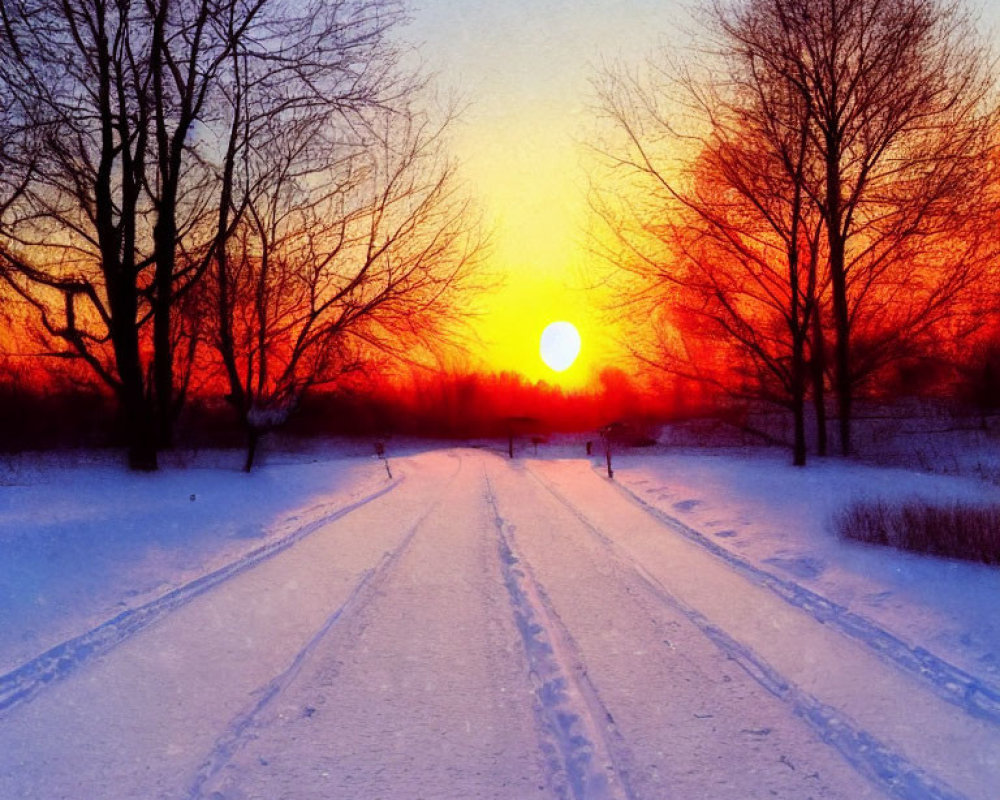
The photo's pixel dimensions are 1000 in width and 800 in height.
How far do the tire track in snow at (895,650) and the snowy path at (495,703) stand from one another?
73 mm

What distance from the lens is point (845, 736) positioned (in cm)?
371

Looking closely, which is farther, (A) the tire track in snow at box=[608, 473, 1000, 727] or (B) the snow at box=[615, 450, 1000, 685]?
(B) the snow at box=[615, 450, 1000, 685]

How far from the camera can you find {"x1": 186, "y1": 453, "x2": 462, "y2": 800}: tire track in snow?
343cm

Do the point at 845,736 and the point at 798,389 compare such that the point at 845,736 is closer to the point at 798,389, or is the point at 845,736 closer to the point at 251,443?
the point at 798,389

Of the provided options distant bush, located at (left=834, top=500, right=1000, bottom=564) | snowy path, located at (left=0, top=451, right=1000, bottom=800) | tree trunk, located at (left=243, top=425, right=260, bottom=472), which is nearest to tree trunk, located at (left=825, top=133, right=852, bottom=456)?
distant bush, located at (left=834, top=500, right=1000, bottom=564)

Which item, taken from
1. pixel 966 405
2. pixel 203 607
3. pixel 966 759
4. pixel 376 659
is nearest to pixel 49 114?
pixel 203 607

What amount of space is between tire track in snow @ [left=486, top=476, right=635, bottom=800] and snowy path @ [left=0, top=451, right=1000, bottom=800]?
0.05 feet

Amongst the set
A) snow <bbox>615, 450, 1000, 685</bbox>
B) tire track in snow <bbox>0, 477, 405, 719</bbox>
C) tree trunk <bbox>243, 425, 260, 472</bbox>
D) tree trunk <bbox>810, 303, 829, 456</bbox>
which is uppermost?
tree trunk <bbox>810, 303, 829, 456</bbox>

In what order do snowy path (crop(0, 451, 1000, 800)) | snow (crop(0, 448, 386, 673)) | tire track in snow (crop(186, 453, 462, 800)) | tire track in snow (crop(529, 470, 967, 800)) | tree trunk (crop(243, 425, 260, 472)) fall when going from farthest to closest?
tree trunk (crop(243, 425, 260, 472)), snow (crop(0, 448, 386, 673)), tire track in snow (crop(186, 453, 462, 800)), snowy path (crop(0, 451, 1000, 800)), tire track in snow (crop(529, 470, 967, 800))

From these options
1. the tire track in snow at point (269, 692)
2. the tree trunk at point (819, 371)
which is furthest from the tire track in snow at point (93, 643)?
the tree trunk at point (819, 371)

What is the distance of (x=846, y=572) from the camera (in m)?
7.51

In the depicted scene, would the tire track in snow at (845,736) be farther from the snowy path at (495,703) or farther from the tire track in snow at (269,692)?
the tire track in snow at (269,692)

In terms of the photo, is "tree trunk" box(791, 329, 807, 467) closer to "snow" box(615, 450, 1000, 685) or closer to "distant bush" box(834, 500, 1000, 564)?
"snow" box(615, 450, 1000, 685)

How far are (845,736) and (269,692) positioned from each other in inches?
137
